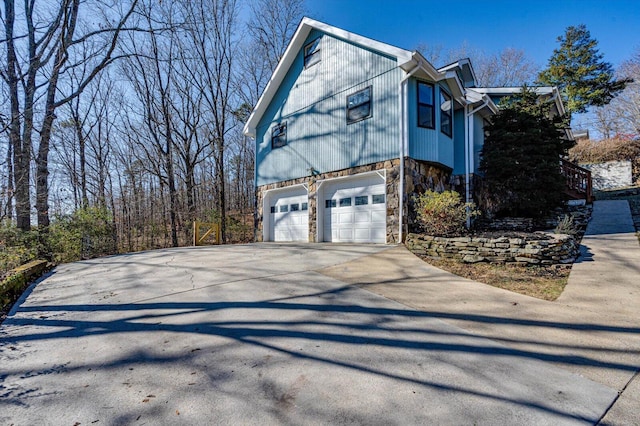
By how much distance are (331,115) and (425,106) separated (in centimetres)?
318

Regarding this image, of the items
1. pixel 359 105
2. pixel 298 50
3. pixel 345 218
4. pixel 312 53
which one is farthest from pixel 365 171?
pixel 298 50

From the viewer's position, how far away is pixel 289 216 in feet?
39.7

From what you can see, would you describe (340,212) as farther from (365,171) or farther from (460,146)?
(460,146)

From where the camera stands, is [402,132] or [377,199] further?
[377,199]

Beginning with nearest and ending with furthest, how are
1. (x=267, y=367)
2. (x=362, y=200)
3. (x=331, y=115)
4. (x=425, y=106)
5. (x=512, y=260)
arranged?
(x=267, y=367), (x=512, y=260), (x=425, y=106), (x=362, y=200), (x=331, y=115)

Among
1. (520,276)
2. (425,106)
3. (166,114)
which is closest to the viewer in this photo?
(520,276)

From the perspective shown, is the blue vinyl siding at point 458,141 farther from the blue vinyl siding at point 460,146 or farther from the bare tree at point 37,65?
the bare tree at point 37,65

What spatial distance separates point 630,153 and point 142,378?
79.3 ft

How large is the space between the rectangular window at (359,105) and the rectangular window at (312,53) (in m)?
2.46

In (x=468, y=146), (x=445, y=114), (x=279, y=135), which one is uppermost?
(x=279, y=135)

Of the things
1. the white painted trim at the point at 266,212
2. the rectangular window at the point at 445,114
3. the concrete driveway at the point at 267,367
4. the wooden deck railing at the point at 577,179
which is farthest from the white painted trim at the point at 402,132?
the wooden deck railing at the point at 577,179

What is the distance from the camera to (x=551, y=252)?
5.38 metres

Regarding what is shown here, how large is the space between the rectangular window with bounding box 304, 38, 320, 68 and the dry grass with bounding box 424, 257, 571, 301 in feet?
29.1

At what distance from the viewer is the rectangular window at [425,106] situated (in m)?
8.93
